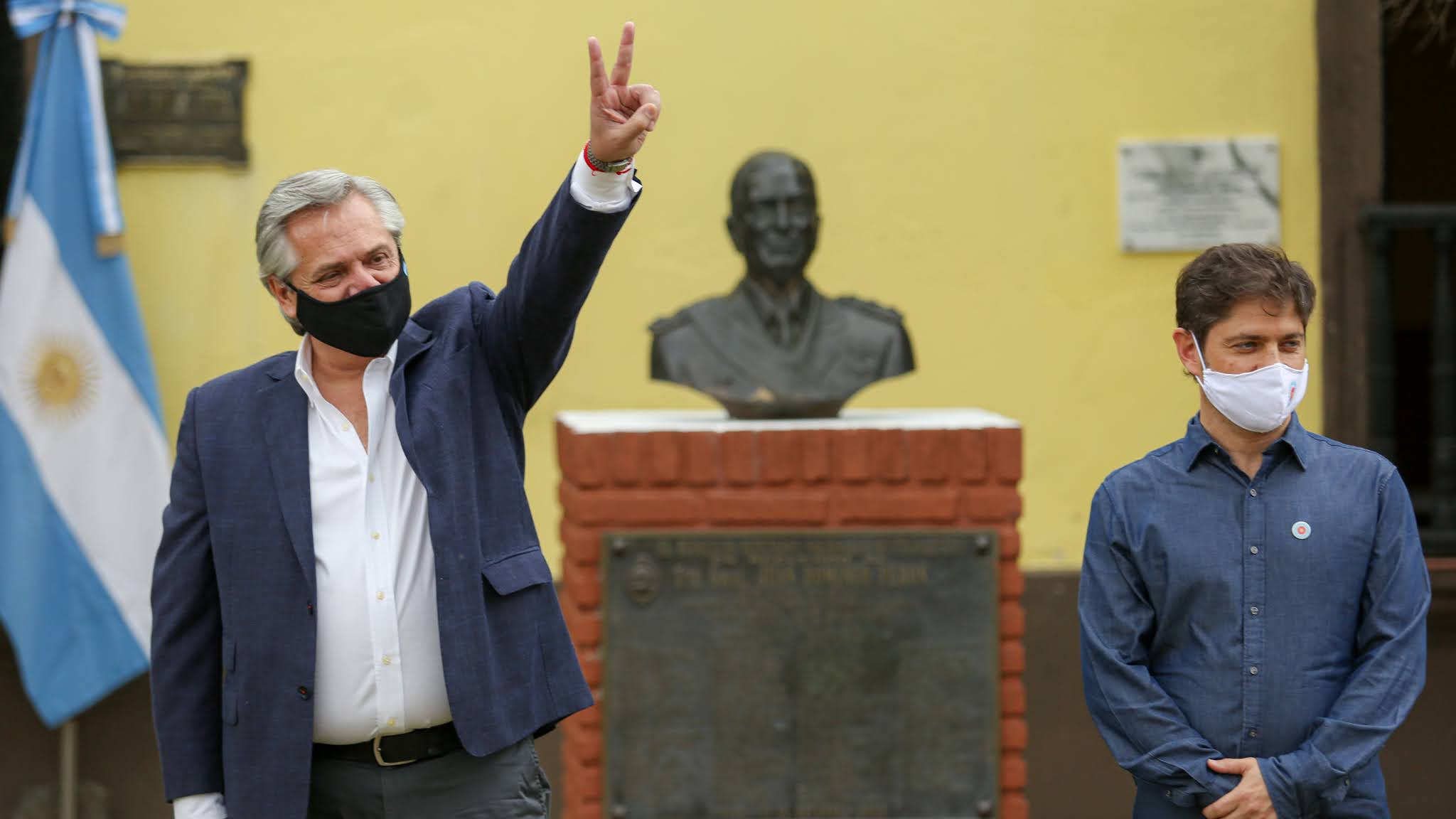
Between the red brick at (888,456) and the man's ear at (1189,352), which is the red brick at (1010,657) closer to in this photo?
the red brick at (888,456)

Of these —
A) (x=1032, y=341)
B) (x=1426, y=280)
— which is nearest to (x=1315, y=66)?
(x=1032, y=341)

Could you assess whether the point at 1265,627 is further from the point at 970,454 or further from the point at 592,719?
the point at 592,719

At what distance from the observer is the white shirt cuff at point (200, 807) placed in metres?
2.24

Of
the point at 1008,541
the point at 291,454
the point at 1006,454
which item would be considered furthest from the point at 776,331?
the point at 291,454

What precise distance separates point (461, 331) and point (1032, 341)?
12.1ft

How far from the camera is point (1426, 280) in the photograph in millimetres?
8953

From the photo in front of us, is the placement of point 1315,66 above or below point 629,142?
above

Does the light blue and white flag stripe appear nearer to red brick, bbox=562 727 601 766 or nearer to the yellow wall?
the yellow wall

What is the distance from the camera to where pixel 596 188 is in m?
2.21

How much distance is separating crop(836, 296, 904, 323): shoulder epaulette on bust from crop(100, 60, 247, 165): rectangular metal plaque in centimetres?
Answer: 225

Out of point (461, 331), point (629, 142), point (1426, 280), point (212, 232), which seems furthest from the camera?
point (1426, 280)

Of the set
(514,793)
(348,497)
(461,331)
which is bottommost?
(514,793)

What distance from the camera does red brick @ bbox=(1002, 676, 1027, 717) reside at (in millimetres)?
4164

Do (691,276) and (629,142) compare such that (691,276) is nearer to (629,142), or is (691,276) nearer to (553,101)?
(553,101)
